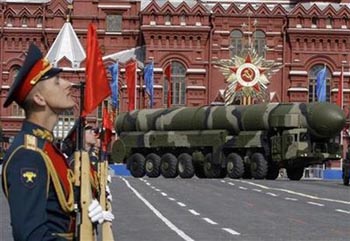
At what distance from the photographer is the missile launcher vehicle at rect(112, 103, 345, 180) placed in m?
48.6

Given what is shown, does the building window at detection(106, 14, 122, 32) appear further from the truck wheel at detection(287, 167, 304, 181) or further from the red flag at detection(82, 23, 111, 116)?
the red flag at detection(82, 23, 111, 116)

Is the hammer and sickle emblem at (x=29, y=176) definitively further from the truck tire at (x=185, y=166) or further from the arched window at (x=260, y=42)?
the arched window at (x=260, y=42)

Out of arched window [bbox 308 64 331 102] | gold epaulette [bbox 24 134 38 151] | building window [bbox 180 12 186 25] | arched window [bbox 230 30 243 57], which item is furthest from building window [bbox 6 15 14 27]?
gold epaulette [bbox 24 134 38 151]

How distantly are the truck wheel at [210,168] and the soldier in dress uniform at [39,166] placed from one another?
158ft

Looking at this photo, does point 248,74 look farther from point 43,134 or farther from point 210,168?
point 43,134

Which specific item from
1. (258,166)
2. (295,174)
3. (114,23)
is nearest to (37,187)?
(258,166)

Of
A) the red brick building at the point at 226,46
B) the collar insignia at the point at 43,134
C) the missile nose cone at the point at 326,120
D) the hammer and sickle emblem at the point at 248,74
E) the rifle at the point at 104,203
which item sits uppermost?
the red brick building at the point at 226,46

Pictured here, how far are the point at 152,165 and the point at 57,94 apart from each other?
51.8m

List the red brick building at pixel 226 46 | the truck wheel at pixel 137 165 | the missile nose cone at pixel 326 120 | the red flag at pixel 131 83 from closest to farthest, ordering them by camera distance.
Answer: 1. the missile nose cone at pixel 326 120
2. the truck wheel at pixel 137 165
3. the red flag at pixel 131 83
4. the red brick building at pixel 226 46

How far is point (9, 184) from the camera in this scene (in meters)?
5.10

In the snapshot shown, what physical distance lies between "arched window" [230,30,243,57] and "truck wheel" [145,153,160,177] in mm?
25336

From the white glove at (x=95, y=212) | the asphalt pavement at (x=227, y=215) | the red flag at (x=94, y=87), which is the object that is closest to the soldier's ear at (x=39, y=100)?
the white glove at (x=95, y=212)

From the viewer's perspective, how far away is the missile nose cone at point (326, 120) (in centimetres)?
4762

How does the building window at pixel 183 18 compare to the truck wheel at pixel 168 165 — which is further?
the building window at pixel 183 18
